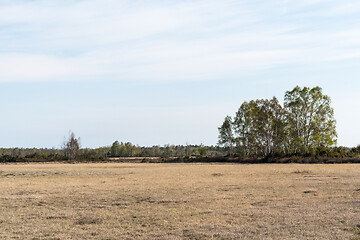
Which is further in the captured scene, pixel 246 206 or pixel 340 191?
pixel 340 191

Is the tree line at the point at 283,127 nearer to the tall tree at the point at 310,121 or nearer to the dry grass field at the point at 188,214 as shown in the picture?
the tall tree at the point at 310,121

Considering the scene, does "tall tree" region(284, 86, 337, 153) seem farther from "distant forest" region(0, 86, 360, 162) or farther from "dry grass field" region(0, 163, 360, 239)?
"dry grass field" region(0, 163, 360, 239)

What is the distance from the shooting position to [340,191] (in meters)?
23.3

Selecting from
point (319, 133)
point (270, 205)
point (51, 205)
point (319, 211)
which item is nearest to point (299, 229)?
point (319, 211)

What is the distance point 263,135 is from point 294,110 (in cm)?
1268

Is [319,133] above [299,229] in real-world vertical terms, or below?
above

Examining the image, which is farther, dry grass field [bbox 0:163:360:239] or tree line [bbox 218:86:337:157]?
tree line [bbox 218:86:337:157]

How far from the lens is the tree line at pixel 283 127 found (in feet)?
249

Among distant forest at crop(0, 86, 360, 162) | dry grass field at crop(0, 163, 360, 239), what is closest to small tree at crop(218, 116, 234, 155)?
distant forest at crop(0, 86, 360, 162)

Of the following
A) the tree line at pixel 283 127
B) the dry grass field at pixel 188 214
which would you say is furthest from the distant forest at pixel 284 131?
the dry grass field at pixel 188 214

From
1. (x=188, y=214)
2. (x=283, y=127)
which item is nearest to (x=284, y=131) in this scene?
(x=283, y=127)

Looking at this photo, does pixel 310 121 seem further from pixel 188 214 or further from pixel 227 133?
pixel 188 214

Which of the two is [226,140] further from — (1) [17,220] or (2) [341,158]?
(1) [17,220]

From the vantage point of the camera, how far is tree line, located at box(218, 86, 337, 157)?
75.9 metres
